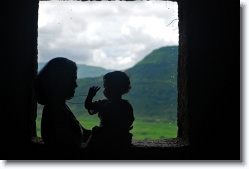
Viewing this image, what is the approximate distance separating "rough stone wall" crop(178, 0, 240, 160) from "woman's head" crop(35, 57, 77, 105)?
3.12ft

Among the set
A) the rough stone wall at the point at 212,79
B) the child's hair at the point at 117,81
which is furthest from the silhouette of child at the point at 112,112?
the rough stone wall at the point at 212,79

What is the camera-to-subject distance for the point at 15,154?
3004 millimetres

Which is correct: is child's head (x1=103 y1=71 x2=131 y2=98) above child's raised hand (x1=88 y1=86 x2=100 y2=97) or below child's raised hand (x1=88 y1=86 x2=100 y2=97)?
above

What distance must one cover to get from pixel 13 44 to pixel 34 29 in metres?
0.21

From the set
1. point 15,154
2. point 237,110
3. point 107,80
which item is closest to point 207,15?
point 237,110

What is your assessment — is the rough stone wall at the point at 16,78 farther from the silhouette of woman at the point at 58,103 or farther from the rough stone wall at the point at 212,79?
the rough stone wall at the point at 212,79

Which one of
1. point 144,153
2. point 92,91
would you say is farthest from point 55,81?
point 144,153

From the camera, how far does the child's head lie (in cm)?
281

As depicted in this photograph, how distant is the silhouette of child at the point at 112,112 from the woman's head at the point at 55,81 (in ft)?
0.57

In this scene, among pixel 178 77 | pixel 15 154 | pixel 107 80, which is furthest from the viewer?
pixel 178 77

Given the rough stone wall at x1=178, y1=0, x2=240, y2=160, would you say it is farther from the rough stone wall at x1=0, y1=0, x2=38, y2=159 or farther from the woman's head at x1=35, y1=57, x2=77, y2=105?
the rough stone wall at x1=0, y1=0, x2=38, y2=159

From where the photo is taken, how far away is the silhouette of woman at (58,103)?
2805 mm

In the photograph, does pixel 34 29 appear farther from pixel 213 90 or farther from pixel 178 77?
pixel 213 90

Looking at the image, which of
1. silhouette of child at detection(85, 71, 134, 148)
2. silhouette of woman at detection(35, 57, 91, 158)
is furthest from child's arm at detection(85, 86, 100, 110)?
silhouette of woman at detection(35, 57, 91, 158)
